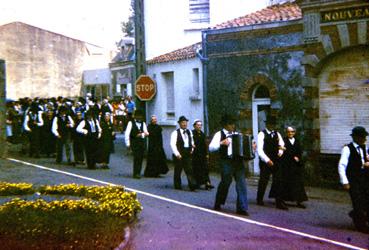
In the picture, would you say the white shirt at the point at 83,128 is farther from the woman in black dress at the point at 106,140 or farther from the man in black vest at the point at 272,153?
the man in black vest at the point at 272,153

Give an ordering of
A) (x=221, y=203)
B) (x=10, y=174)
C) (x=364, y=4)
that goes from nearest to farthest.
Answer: (x=221, y=203), (x=364, y=4), (x=10, y=174)

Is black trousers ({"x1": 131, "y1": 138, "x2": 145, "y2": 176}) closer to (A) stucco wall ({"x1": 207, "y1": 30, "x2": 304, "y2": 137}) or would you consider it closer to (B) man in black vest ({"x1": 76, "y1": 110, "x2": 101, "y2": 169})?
(B) man in black vest ({"x1": 76, "y1": 110, "x2": 101, "y2": 169})

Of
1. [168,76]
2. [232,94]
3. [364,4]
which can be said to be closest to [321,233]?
[364,4]

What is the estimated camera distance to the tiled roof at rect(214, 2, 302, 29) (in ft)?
63.5

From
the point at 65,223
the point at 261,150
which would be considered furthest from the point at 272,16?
the point at 65,223

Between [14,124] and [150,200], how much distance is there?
585 inches

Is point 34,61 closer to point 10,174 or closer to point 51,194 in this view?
point 10,174

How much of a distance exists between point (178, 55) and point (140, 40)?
2.85m

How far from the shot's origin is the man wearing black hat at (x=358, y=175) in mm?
10914

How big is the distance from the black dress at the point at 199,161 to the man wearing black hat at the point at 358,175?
6.14m

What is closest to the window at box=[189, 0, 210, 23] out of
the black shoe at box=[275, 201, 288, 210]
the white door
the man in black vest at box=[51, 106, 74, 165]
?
the white door

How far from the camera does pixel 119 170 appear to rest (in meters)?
20.6

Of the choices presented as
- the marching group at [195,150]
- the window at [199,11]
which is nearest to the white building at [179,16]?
the window at [199,11]

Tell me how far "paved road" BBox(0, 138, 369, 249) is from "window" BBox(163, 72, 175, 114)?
790 centimetres
